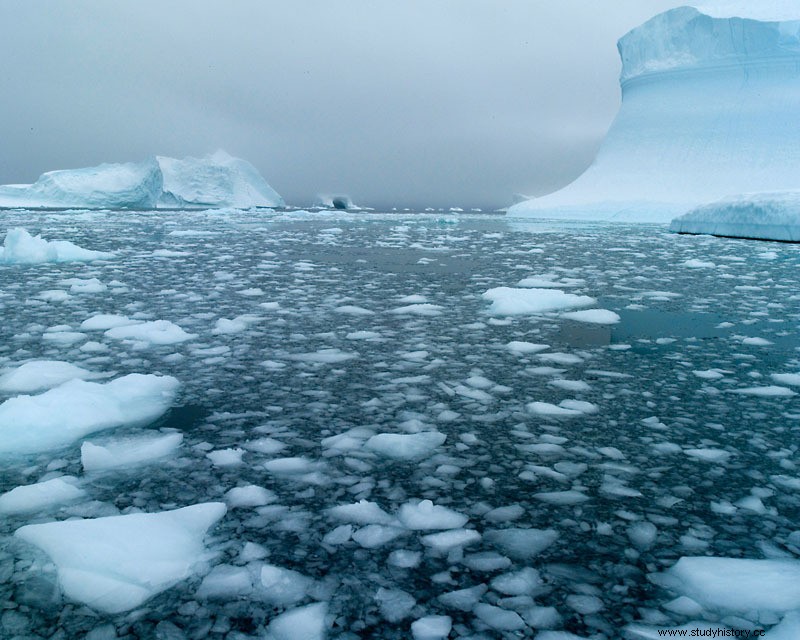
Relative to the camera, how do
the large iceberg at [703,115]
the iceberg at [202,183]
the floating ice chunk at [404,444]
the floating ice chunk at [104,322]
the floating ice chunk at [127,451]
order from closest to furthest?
the floating ice chunk at [127,451], the floating ice chunk at [404,444], the floating ice chunk at [104,322], the large iceberg at [703,115], the iceberg at [202,183]

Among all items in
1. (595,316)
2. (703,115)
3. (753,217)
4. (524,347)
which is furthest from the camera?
(703,115)

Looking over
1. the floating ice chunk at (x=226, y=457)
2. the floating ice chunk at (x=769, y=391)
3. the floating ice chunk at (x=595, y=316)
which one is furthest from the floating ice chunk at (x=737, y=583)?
the floating ice chunk at (x=595, y=316)

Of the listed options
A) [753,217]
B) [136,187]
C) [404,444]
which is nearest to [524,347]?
[404,444]

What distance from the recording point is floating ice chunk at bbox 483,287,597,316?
4078 mm

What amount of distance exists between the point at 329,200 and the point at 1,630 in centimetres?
6273

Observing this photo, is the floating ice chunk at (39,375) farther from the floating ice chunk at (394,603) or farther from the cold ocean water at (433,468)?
the floating ice chunk at (394,603)

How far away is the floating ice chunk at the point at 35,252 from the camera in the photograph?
270 inches

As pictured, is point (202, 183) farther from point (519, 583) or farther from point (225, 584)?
point (519, 583)

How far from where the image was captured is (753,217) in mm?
13523

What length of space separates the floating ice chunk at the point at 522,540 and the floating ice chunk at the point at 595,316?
2.70m

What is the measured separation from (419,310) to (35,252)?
18.7ft

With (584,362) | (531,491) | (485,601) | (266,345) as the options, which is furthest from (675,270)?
(485,601)

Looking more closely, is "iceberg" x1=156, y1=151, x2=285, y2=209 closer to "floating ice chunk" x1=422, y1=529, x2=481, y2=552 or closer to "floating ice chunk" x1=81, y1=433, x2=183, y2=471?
"floating ice chunk" x1=81, y1=433, x2=183, y2=471

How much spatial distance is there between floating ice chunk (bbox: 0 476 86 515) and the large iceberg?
88.7 feet
